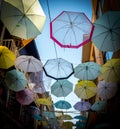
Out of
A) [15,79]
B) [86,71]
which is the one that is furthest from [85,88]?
[15,79]

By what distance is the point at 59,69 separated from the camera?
955 cm

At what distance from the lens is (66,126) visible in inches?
767

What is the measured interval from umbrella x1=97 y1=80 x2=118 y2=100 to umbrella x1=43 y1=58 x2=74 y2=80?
1.91 m

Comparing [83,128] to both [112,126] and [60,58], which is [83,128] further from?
[60,58]

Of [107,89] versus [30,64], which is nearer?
[30,64]

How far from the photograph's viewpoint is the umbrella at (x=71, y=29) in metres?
6.48

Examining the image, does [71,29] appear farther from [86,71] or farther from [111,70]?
[86,71]

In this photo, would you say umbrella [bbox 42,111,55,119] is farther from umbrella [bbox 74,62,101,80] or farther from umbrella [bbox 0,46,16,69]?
umbrella [bbox 0,46,16,69]

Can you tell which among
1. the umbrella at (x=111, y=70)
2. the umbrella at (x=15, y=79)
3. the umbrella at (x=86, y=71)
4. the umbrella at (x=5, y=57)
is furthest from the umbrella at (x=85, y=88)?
the umbrella at (x=5, y=57)

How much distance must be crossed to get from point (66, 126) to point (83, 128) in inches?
133

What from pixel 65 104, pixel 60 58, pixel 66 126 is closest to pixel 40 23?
pixel 60 58

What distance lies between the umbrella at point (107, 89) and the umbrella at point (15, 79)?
13.0ft

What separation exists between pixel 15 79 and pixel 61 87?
263 centimetres

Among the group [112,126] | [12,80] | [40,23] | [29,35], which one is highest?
[40,23]
